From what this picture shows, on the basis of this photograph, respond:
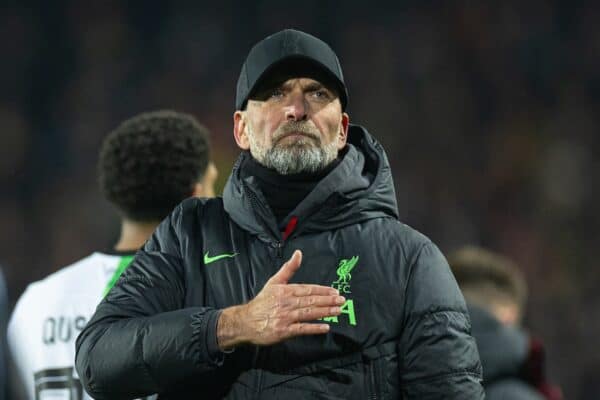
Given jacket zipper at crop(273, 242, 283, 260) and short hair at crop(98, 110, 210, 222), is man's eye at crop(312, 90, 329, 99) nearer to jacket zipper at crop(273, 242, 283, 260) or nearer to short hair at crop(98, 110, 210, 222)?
jacket zipper at crop(273, 242, 283, 260)

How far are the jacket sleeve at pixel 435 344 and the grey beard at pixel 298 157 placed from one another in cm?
34

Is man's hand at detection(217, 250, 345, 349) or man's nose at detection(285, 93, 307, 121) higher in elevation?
man's nose at detection(285, 93, 307, 121)

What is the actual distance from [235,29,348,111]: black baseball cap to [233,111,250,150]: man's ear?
0.09 metres

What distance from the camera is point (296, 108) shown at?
266 cm

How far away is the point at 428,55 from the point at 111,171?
8.26 meters

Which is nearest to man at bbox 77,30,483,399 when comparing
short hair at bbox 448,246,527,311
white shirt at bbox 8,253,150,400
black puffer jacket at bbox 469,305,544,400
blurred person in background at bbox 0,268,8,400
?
white shirt at bbox 8,253,150,400

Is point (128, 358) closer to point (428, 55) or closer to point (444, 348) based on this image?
point (444, 348)

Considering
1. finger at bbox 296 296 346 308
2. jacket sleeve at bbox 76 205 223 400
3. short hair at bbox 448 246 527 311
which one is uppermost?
finger at bbox 296 296 346 308

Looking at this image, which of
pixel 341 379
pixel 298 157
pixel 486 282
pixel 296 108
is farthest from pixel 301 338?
pixel 486 282

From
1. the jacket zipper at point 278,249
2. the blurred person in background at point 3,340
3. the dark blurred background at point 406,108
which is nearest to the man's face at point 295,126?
the jacket zipper at point 278,249

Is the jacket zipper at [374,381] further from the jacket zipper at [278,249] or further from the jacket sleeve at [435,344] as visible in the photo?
the jacket zipper at [278,249]

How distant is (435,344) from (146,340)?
2.09 ft

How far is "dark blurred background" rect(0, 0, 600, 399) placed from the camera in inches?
387

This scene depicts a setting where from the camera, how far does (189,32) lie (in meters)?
11.7
